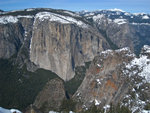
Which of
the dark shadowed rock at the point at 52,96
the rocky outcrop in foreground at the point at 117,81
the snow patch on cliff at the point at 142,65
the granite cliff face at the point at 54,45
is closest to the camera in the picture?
the rocky outcrop in foreground at the point at 117,81

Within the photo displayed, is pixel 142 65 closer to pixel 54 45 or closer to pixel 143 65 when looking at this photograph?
pixel 143 65

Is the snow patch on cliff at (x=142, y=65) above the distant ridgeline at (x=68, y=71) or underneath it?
above

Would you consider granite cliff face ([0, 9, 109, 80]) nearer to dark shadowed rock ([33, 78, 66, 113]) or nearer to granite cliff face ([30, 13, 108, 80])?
granite cliff face ([30, 13, 108, 80])

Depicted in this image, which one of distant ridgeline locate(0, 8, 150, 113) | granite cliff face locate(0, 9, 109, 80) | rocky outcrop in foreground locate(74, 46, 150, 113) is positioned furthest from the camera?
granite cliff face locate(0, 9, 109, 80)

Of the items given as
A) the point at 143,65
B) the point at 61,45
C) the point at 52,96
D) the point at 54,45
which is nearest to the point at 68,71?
the point at 61,45

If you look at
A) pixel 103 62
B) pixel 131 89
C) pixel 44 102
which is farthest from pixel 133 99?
pixel 44 102

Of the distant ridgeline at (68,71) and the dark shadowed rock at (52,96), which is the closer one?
the distant ridgeline at (68,71)

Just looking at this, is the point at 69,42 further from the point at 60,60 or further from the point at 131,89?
the point at 131,89

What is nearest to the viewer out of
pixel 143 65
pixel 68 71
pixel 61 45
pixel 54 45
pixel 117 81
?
pixel 143 65

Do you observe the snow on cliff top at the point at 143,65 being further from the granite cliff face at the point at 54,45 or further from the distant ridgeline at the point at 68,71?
the granite cliff face at the point at 54,45

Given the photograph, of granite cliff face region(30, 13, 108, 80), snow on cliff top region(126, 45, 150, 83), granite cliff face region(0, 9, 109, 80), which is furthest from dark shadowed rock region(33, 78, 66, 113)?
granite cliff face region(0, 9, 109, 80)

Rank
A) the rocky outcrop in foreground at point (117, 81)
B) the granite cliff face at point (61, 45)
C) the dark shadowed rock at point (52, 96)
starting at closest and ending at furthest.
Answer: the rocky outcrop in foreground at point (117, 81)
the dark shadowed rock at point (52, 96)
the granite cliff face at point (61, 45)

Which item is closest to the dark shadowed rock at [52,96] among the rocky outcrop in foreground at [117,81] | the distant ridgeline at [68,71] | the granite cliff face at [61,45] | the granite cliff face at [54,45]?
the distant ridgeline at [68,71]
